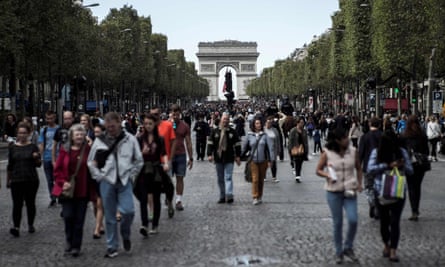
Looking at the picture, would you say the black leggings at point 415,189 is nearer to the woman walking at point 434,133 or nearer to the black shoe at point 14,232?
the black shoe at point 14,232

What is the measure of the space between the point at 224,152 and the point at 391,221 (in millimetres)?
6773

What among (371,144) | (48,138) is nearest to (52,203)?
(48,138)

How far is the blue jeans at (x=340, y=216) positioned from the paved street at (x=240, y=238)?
0.26 metres

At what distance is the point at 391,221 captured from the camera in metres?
11.9

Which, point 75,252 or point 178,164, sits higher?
point 178,164

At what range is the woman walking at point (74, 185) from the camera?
1224 cm

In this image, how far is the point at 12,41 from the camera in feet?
147

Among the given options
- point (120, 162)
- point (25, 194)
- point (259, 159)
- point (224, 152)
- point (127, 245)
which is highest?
point (120, 162)

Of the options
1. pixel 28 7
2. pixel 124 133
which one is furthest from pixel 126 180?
pixel 28 7

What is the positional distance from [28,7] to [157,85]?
67598 millimetres

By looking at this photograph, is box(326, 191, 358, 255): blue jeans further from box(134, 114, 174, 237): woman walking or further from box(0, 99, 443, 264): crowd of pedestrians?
box(134, 114, 174, 237): woman walking

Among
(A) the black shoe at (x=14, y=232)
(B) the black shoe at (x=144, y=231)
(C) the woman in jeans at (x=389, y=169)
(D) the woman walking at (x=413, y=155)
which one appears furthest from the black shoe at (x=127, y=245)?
(D) the woman walking at (x=413, y=155)

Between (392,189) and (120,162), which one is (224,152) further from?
(392,189)

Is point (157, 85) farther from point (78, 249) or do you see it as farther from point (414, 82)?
point (78, 249)
